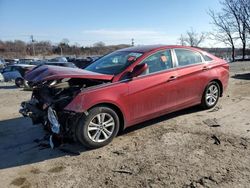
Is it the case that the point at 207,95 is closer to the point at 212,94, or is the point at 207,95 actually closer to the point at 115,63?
the point at 212,94

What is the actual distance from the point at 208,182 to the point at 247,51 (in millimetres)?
50034

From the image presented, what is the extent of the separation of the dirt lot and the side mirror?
113 centimetres

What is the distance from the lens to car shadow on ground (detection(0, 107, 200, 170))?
4.60 metres

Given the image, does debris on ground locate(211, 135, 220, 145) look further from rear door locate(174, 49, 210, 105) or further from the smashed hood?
the smashed hood

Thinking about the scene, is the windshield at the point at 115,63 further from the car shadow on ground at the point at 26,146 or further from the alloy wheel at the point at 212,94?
the alloy wheel at the point at 212,94

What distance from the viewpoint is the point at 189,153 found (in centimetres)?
438

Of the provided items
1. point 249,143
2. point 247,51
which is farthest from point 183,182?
point 247,51

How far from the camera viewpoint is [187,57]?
627 cm

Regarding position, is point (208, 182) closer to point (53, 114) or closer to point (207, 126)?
point (207, 126)

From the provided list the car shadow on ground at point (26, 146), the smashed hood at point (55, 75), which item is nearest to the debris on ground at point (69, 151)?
the car shadow on ground at point (26, 146)

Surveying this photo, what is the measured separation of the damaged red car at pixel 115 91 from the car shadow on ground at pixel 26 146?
36 centimetres

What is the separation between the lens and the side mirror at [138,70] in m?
5.14

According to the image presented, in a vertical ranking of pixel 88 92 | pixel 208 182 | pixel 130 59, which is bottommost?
pixel 208 182

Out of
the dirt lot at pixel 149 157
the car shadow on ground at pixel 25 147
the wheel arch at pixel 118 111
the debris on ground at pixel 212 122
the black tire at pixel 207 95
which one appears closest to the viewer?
the dirt lot at pixel 149 157
